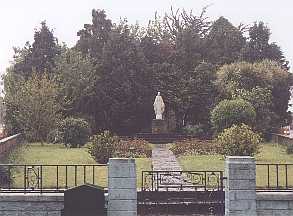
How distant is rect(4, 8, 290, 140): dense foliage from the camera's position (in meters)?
38.4

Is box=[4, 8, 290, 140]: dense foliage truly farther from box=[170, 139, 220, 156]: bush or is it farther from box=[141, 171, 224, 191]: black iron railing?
box=[141, 171, 224, 191]: black iron railing

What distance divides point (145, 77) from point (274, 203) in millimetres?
30789

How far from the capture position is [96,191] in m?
11.6

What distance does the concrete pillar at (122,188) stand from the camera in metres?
12.0

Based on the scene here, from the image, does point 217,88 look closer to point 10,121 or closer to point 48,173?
point 10,121

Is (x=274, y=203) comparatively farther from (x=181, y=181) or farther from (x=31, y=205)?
(x=31, y=205)

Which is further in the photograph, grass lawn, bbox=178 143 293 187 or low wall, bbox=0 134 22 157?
low wall, bbox=0 134 22 157

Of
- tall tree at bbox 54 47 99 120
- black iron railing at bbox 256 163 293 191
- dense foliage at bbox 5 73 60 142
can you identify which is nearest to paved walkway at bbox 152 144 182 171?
black iron railing at bbox 256 163 293 191

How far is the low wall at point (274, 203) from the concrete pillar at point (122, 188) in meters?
2.85

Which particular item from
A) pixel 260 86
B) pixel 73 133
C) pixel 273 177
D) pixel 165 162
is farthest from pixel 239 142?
pixel 260 86

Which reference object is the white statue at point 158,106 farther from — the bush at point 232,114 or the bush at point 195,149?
the bush at point 195,149

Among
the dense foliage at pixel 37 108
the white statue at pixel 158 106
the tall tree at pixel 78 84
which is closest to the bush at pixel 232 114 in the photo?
the white statue at pixel 158 106

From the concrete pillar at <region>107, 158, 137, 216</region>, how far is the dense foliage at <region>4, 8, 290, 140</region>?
23547mm

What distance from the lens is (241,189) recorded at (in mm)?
12031
